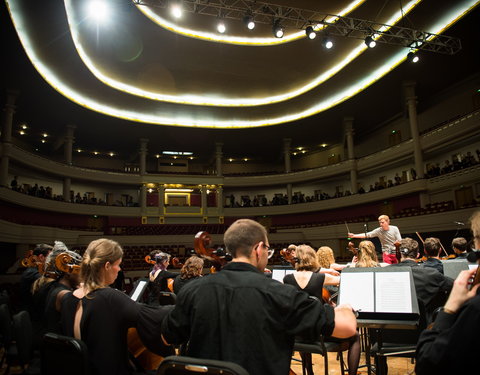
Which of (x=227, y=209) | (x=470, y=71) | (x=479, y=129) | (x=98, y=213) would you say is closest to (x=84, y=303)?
(x=479, y=129)

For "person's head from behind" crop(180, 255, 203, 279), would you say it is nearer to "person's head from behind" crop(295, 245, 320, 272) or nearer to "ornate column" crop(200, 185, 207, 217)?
"person's head from behind" crop(295, 245, 320, 272)

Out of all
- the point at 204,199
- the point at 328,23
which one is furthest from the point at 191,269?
the point at 204,199

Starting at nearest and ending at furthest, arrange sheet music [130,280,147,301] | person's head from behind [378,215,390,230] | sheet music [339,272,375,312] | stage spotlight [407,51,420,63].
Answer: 1. sheet music [339,272,375,312]
2. sheet music [130,280,147,301]
3. person's head from behind [378,215,390,230]
4. stage spotlight [407,51,420,63]

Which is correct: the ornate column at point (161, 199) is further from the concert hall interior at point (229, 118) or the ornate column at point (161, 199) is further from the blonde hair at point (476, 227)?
the blonde hair at point (476, 227)

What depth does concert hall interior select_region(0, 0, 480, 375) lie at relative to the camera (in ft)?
49.8

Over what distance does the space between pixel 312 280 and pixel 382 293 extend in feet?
3.41

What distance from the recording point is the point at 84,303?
2.43 m

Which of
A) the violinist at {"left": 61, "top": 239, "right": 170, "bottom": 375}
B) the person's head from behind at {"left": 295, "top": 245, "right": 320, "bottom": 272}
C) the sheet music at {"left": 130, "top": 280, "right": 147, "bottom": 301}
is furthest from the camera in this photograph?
the person's head from behind at {"left": 295, "top": 245, "right": 320, "bottom": 272}

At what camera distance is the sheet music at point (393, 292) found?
3027 mm

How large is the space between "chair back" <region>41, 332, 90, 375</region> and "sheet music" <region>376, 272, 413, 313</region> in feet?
7.69

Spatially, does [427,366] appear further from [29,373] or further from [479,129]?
[479,129]

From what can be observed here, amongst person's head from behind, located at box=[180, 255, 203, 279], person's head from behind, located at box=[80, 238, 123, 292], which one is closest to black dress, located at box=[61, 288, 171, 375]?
person's head from behind, located at box=[80, 238, 123, 292]

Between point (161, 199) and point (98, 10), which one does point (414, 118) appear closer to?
point (98, 10)

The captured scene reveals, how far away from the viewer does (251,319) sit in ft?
6.13
